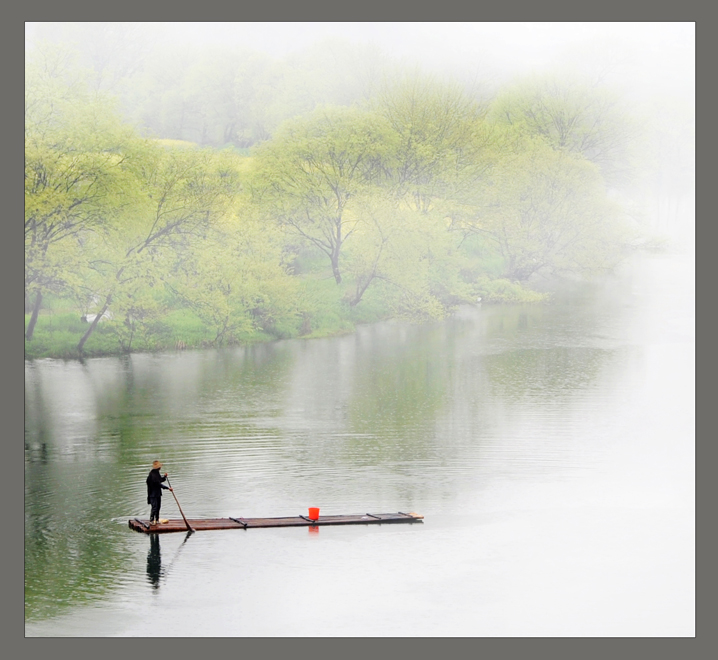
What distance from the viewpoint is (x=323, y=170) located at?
1128 inches

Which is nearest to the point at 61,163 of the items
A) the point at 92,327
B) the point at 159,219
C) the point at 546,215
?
the point at 159,219

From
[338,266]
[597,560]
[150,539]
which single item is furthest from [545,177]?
[150,539]

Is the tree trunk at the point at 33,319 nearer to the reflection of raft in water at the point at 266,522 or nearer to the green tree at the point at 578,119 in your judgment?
the reflection of raft in water at the point at 266,522

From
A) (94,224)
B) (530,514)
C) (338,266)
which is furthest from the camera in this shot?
(338,266)

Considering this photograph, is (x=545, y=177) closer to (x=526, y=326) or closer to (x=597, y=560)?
(x=526, y=326)

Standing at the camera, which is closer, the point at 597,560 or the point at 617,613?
the point at 617,613

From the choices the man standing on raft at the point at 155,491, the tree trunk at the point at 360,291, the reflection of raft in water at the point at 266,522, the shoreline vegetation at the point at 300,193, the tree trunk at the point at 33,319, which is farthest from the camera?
the tree trunk at the point at 360,291

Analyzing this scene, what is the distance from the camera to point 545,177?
97.6 feet

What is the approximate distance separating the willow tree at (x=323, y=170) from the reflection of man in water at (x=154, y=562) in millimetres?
10789

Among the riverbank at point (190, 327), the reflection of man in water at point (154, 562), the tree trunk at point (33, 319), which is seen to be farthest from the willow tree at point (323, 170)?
the reflection of man in water at point (154, 562)

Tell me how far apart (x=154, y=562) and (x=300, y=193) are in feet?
40.6

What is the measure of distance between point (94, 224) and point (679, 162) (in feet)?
42.0

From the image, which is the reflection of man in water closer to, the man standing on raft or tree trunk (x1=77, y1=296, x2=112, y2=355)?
the man standing on raft

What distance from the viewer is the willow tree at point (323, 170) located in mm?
27344
